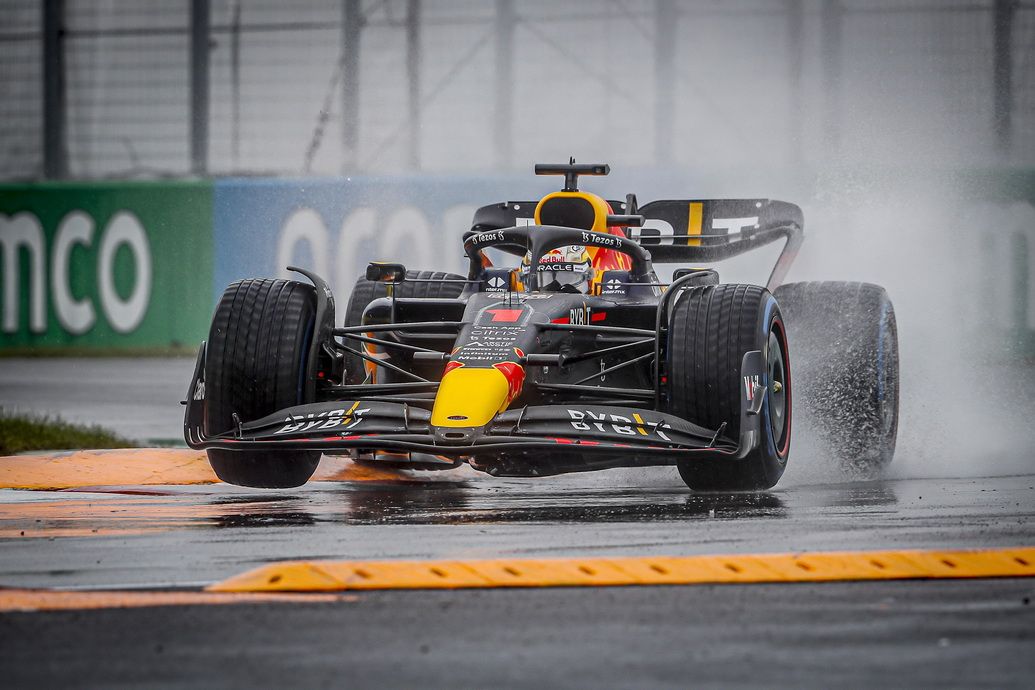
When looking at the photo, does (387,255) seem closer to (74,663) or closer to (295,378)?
(295,378)

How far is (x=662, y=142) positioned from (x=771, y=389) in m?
10.3

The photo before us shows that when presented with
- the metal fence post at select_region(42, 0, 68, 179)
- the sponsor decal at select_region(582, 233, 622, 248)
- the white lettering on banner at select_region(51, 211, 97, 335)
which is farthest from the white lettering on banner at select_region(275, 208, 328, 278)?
the sponsor decal at select_region(582, 233, 622, 248)

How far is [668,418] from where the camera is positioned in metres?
7.30

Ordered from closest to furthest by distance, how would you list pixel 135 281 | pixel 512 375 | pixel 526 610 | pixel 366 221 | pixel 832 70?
1. pixel 526 610
2. pixel 512 375
3. pixel 832 70
4. pixel 366 221
5. pixel 135 281

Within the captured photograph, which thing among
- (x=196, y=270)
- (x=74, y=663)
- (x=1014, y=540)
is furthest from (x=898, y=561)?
(x=196, y=270)

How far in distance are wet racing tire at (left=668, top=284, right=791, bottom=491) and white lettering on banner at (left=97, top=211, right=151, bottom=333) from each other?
471 inches

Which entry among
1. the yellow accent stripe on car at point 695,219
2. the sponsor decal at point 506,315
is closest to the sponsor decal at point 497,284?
the sponsor decal at point 506,315

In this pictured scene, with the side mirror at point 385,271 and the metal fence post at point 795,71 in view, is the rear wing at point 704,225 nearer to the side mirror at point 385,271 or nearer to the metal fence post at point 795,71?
the side mirror at point 385,271

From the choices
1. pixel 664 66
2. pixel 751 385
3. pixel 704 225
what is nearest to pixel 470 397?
pixel 751 385

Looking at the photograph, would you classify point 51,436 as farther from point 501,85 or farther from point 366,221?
point 501,85

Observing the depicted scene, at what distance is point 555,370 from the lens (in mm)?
8180

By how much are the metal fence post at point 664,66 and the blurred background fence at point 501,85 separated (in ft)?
0.07

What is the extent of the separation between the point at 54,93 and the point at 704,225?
11.6 meters

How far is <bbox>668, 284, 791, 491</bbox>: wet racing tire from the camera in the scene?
24.5 ft
